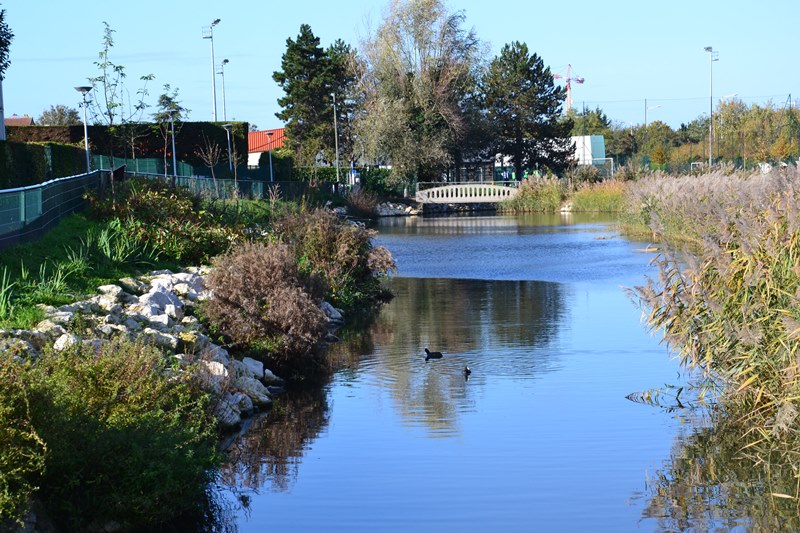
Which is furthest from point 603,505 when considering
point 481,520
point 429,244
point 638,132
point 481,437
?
point 638,132

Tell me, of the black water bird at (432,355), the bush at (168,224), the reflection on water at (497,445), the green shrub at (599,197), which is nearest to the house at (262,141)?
the green shrub at (599,197)

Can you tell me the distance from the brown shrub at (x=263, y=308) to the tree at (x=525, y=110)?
207 ft

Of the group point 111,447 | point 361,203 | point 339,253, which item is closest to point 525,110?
point 361,203

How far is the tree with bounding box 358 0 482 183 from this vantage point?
70250 mm

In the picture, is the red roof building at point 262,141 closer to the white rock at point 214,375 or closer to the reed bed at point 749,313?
the white rock at point 214,375

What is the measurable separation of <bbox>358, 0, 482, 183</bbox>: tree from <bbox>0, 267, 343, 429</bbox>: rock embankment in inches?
2150

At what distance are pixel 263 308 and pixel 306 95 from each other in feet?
214

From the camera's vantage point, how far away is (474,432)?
1218 centimetres

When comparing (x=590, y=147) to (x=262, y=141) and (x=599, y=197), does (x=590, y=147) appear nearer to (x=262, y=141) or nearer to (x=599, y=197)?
(x=262, y=141)

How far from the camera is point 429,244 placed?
41750 mm

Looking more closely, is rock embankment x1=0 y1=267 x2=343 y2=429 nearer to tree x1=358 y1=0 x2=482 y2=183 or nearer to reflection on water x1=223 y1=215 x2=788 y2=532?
reflection on water x1=223 y1=215 x2=788 y2=532

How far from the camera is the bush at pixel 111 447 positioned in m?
8.39

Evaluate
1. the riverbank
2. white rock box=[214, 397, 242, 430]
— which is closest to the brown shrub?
the riverbank

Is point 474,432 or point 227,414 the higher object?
point 227,414
